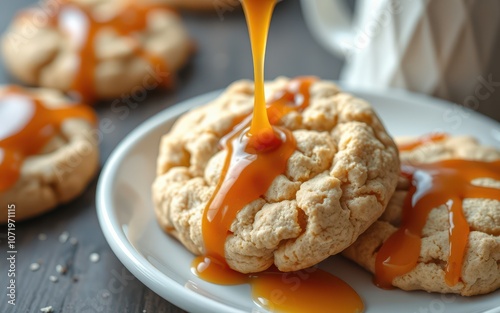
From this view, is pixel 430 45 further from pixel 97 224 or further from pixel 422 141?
pixel 97 224

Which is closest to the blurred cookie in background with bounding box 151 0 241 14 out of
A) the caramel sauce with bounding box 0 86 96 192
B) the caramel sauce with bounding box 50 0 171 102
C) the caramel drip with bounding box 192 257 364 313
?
the caramel sauce with bounding box 50 0 171 102

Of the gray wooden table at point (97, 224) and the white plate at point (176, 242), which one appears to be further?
the gray wooden table at point (97, 224)

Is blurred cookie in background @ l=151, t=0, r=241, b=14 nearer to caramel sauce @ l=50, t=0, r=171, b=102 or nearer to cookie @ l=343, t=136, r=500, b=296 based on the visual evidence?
caramel sauce @ l=50, t=0, r=171, b=102

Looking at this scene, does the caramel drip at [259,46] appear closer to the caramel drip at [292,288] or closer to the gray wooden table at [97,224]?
the caramel drip at [292,288]

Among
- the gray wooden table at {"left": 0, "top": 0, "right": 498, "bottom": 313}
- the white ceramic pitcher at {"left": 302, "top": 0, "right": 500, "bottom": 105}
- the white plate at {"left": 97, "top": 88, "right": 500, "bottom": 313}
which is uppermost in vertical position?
the white ceramic pitcher at {"left": 302, "top": 0, "right": 500, "bottom": 105}

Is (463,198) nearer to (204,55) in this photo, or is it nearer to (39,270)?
(39,270)

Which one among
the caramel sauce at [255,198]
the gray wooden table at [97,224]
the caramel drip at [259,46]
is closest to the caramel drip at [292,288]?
the caramel sauce at [255,198]
